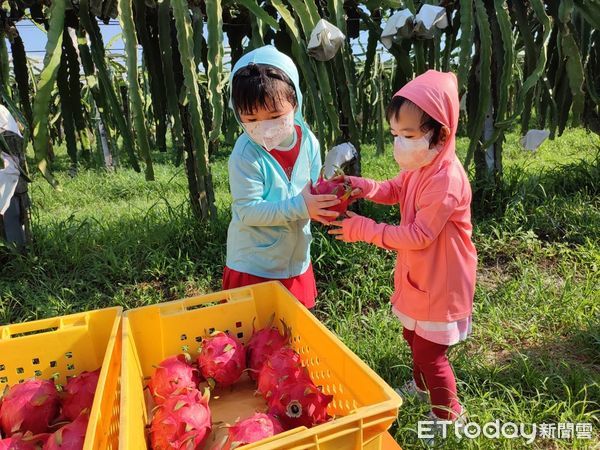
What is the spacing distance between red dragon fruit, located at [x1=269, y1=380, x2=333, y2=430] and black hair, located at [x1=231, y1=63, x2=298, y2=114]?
654 mm

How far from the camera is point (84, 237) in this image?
8.68 ft

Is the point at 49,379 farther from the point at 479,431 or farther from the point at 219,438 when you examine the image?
the point at 479,431

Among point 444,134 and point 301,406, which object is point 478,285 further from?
point 301,406

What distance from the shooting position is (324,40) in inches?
64.1

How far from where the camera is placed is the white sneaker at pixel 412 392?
142 cm

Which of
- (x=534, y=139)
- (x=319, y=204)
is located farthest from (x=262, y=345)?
(x=534, y=139)

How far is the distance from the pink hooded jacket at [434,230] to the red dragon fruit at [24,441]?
750 mm

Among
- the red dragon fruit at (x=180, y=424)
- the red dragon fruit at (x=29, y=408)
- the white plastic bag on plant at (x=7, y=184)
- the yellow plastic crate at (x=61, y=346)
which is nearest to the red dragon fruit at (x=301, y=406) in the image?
the red dragon fruit at (x=180, y=424)

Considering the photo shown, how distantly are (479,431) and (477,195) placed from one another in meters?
1.71

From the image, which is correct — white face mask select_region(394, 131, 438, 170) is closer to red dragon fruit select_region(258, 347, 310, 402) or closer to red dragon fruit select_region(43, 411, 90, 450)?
red dragon fruit select_region(258, 347, 310, 402)

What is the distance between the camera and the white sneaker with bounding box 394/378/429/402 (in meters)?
1.42

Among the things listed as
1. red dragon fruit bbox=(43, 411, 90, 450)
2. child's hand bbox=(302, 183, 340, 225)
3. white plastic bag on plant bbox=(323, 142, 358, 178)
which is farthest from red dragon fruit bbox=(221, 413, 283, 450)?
white plastic bag on plant bbox=(323, 142, 358, 178)

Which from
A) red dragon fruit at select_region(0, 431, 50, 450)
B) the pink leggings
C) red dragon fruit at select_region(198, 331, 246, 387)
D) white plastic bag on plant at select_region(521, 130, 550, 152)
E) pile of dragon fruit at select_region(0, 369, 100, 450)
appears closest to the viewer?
red dragon fruit at select_region(0, 431, 50, 450)

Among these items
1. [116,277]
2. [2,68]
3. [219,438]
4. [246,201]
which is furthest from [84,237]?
[219,438]
